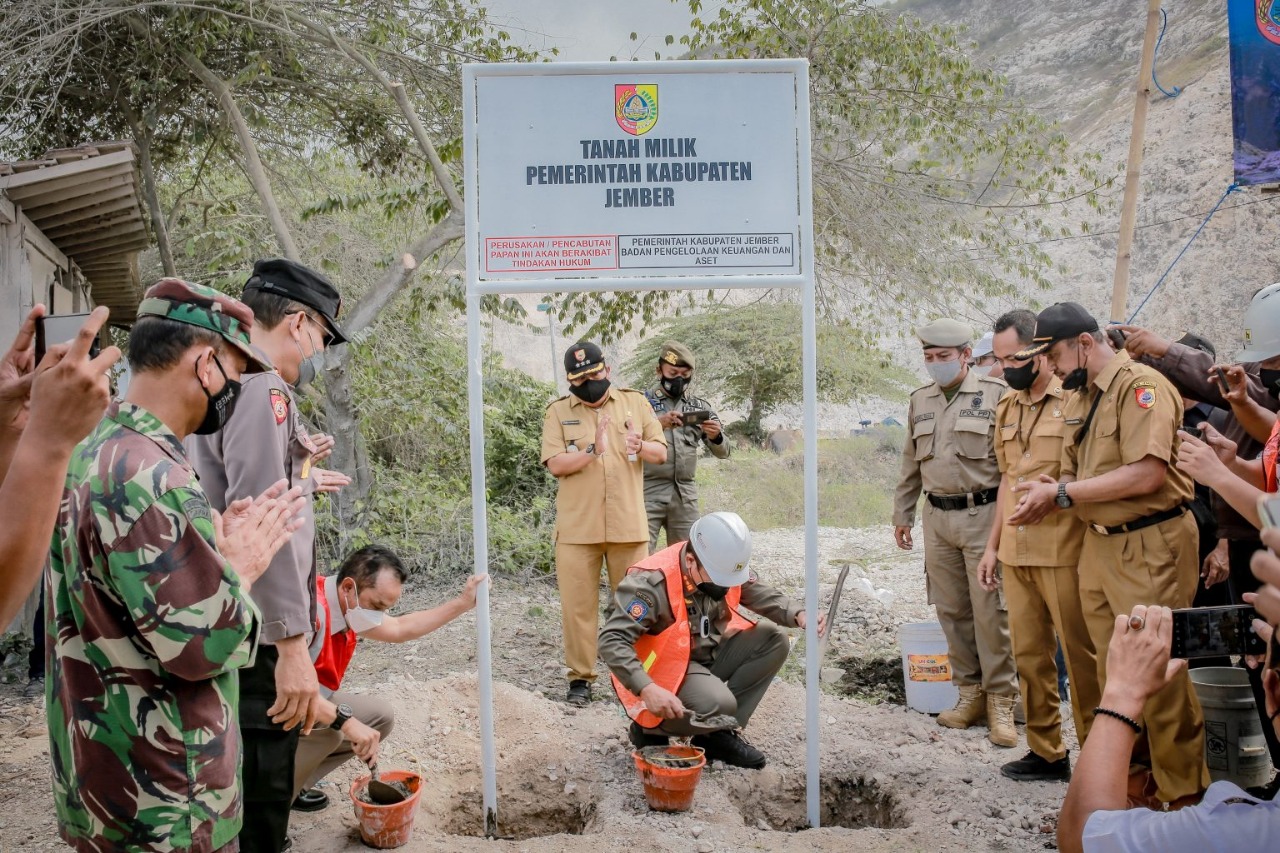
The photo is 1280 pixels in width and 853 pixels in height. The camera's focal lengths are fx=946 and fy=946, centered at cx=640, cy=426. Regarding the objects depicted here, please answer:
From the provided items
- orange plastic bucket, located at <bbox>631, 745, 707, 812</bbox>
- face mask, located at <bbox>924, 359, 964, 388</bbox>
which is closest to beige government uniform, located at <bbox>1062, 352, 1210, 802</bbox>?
face mask, located at <bbox>924, 359, 964, 388</bbox>

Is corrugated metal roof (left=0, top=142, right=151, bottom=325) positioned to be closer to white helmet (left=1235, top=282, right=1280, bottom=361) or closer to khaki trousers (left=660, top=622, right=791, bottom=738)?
khaki trousers (left=660, top=622, right=791, bottom=738)

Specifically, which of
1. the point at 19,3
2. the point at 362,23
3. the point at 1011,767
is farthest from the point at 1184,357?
the point at 19,3

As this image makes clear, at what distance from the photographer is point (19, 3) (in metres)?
7.04

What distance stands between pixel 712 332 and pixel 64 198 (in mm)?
15549

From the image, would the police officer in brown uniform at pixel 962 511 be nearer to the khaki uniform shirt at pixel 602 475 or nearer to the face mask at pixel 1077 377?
the face mask at pixel 1077 377

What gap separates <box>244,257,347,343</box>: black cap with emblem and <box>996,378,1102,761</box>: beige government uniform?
2912 millimetres

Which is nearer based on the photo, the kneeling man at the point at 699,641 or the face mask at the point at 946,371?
the kneeling man at the point at 699,641

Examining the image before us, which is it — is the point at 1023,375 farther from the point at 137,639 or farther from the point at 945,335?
the point at 137,639

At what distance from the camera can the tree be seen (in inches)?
770

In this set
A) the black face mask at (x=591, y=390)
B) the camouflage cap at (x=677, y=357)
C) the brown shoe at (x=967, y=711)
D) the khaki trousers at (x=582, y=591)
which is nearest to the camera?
the brown shoe at (x=967, y=711)

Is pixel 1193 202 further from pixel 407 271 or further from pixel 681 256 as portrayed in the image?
pixel 681 256

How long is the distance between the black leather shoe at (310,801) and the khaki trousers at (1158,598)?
3139mm

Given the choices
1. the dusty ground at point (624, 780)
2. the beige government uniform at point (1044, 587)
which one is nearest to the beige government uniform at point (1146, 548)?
the beige government uniform at point (1044, 587)

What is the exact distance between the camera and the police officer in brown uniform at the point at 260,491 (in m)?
2.69
